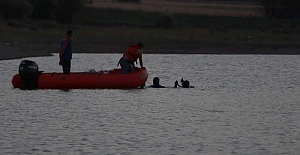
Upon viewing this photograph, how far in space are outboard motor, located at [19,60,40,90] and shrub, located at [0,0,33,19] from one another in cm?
3735

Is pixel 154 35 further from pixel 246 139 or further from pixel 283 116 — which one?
pixel 246 139

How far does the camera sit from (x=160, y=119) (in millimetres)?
21734

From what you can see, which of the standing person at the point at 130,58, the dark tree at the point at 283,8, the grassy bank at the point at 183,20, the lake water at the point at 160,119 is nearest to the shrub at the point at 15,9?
the grassy bank at the point at 183,20

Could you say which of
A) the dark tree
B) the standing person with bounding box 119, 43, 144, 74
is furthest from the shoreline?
the dark tree

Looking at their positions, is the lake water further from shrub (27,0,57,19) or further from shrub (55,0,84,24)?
shrub (27,0,57,19)

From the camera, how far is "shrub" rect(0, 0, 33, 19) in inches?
2525

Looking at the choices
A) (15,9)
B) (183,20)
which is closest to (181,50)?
(15,9)

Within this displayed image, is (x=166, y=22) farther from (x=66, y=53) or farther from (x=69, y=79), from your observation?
(x=69, y=79)

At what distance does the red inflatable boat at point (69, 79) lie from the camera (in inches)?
1055

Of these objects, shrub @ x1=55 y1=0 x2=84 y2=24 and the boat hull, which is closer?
the boat hull

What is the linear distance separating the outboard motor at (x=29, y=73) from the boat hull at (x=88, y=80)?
116 mm

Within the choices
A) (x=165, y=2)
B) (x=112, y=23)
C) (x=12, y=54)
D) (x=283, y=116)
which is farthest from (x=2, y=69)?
(x=165, y=2)

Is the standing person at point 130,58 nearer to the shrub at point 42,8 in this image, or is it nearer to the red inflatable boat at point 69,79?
the red inflatable boat at point 69,79

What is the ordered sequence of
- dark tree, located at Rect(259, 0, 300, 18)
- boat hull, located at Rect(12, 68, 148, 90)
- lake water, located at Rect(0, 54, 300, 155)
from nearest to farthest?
lake water, located at Rect(0, 54, 300, 155) < boat hull, located at Rect(12, 68, 148, 90) < dark tree, located at Rect(259, 0, 300, 18)
